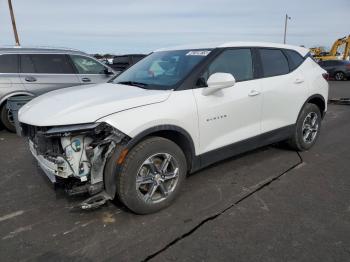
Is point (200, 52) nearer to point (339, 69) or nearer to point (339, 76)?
point (339, 69)

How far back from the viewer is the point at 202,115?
3479 mm

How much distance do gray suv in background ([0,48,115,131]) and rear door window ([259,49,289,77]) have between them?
174 inches

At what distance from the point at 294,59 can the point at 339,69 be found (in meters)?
18.1

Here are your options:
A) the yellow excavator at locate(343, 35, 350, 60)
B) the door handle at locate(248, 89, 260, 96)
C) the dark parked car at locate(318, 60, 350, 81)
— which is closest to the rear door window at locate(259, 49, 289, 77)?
the door handle at locate(248, 89, 260, 96)

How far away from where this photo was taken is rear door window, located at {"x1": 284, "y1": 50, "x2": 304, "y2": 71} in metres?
4.86

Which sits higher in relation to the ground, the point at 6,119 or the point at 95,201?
the point at 95,201

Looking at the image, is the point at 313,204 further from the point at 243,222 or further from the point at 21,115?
the point at 21,115

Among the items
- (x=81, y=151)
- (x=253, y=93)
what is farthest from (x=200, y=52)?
(x=81, y=151)

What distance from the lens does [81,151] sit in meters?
2.86

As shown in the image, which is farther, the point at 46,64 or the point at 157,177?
the point at 46,64

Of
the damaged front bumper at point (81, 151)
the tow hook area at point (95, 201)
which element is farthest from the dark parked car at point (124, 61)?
the tow hook area at point (95, 201)

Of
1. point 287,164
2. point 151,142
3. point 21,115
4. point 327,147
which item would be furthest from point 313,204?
point 21,115

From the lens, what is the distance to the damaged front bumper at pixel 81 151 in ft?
9.23

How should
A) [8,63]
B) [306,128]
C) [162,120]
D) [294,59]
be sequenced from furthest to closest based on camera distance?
[8,63] < [306,128] < [294,59] < [162,120]
